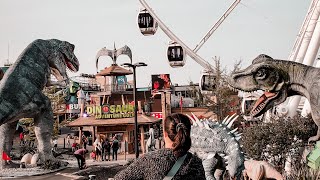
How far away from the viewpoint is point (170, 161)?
3.30 meters

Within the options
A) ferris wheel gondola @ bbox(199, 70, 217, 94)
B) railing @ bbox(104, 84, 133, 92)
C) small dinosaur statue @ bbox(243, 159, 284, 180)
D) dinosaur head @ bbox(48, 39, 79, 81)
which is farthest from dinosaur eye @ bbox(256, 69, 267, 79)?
railing @ bbox(104, 84, 133, 92)

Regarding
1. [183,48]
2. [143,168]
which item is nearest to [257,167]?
[143,168]

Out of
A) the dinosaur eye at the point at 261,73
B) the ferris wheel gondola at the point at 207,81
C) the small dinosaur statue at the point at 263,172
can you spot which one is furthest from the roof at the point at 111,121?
the dinosaur eye at the point at 261,73

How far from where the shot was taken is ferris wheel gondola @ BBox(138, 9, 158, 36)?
35.0 m

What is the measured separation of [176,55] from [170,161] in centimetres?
3081

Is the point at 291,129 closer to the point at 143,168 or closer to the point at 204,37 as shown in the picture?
the point at 143,168

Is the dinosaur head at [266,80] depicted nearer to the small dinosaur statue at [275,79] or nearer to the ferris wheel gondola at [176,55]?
the small dinosaur statue at [275,79]

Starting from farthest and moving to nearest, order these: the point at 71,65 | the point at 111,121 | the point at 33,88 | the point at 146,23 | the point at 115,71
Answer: the point at 146,23 → the point at 115,71 → the point at 111,121 → the point at 71,65 → the point at 33,88

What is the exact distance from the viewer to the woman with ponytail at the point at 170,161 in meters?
3.25

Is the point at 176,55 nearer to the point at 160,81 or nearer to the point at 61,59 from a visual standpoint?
the point at 160,81

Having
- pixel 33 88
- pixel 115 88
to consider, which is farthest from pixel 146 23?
pixel 33 88

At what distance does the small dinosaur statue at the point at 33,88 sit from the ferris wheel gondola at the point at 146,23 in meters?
18.0

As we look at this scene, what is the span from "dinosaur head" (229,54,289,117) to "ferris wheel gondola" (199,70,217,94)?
23220mm

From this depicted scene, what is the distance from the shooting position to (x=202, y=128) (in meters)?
9.93
